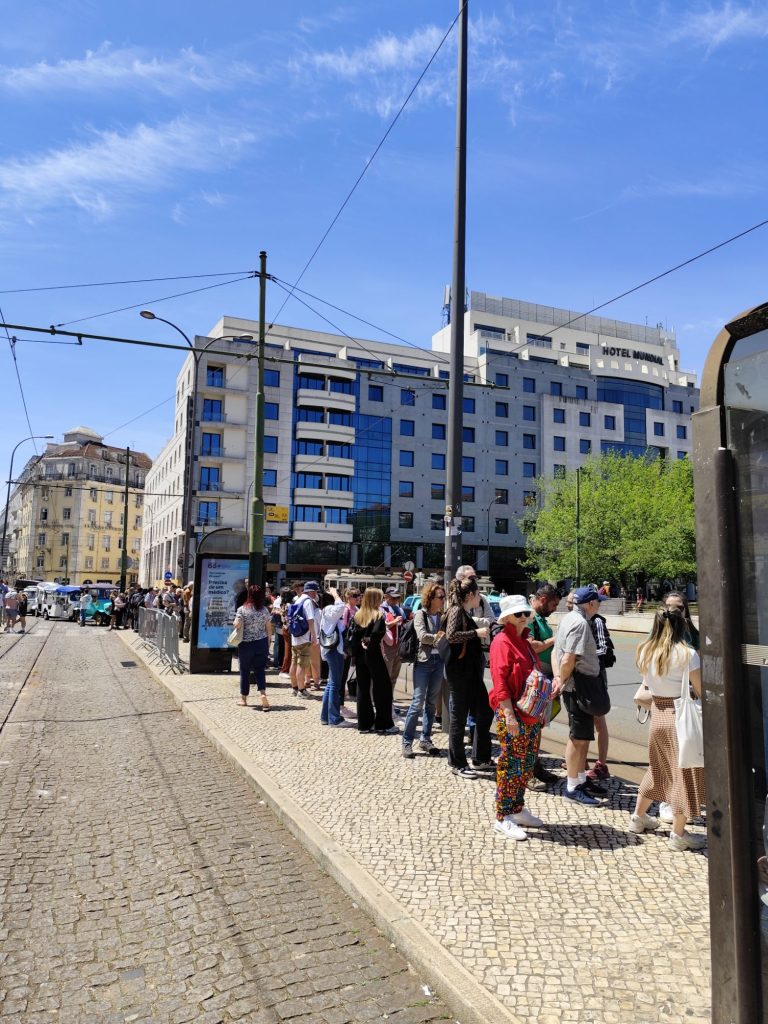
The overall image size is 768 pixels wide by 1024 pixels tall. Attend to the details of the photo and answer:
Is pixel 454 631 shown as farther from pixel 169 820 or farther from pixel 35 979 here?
pixel 35 979

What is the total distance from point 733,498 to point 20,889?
4.38m

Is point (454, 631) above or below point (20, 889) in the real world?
above

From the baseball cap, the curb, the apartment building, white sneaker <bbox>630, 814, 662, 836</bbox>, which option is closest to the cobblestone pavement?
the curb

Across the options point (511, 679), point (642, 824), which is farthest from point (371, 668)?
point (642, 824)

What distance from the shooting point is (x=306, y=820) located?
5.23 m

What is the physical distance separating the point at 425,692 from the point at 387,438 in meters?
50.5

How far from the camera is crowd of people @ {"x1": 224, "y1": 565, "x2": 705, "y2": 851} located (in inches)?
200

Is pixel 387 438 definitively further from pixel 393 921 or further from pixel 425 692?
pixel 393 921

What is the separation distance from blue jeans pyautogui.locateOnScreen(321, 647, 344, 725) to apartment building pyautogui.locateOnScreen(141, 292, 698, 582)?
40.9 meters

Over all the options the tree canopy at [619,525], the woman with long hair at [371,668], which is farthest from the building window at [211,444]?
the woman with long hair at [371,668]

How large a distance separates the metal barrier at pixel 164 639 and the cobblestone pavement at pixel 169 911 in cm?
711

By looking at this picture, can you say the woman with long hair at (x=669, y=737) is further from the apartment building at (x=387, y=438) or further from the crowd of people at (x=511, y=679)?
the apartment building at (x=387, y=438)

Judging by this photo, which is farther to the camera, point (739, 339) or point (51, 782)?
point (51, 782)


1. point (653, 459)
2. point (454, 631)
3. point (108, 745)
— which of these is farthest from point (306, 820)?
point (653, 459)
